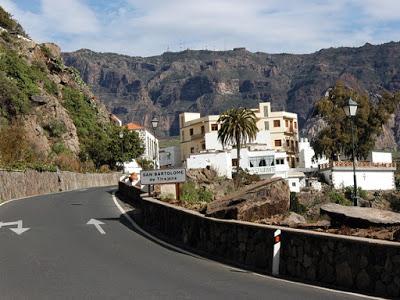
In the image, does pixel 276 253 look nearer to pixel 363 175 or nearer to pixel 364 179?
pixel 363 175

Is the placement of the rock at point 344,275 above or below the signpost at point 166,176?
below

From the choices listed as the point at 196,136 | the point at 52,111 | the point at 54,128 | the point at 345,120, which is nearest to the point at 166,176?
the point at 54,128

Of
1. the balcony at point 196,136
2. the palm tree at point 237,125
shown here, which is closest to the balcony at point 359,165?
the palm tree at point 237,125

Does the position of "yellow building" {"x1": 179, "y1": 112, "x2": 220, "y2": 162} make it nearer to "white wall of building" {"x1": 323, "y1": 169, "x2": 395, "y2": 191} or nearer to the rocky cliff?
the rocky cliff

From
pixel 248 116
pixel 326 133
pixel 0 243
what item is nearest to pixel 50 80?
pixel 248 116

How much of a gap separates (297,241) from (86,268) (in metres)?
4.26

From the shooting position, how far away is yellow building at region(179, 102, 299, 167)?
115m

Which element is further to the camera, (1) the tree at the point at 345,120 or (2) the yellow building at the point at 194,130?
(2) the yellow building at the point at 194,130

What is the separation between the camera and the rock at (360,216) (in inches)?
475

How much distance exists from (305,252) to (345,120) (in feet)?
259

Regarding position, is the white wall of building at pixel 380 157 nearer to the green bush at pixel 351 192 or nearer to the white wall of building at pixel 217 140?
the white wall of building at pixel 217 140

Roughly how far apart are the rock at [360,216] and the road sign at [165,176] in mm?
9338

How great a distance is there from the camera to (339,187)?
8812 centimetres

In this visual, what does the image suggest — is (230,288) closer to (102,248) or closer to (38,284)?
(38,284)
